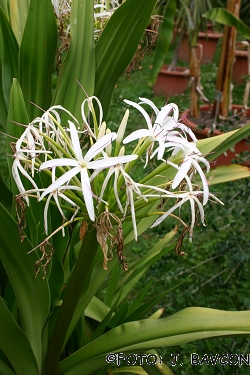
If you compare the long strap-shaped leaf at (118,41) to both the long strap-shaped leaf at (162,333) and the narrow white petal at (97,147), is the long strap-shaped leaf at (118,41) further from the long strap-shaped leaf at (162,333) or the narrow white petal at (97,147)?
A: the long strap-shaped leaf at (162,333)

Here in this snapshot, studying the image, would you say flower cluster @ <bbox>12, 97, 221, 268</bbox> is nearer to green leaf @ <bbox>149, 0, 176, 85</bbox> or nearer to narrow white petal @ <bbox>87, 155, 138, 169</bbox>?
narrow white petal @ <bbox>87, 155, 138, 169</bbox>

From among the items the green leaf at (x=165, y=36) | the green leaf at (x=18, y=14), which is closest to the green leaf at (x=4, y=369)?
the green leaf at (x=18, y=14)

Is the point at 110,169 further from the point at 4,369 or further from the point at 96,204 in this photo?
the point at 4,369

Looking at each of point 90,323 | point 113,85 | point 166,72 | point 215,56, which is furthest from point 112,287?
point 215,56

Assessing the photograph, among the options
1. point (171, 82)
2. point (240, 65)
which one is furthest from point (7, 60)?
point (240, 65)

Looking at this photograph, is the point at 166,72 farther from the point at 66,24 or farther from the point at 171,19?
the point at 66,24

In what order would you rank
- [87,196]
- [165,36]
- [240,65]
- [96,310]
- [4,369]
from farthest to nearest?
[240,65] < [165,36] < [96,310] < [4,369] < [87,196]

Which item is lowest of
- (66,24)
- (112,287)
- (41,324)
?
(112,287)
